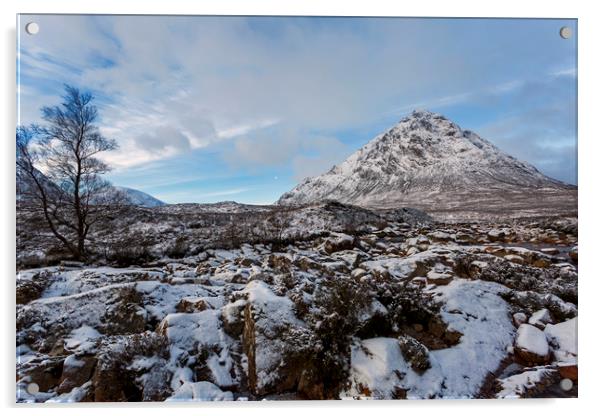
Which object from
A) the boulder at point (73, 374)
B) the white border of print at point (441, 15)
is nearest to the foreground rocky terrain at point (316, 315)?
the boulder at point (73, 374)

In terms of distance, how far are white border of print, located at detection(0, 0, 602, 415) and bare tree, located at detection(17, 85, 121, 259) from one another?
30 centimetres

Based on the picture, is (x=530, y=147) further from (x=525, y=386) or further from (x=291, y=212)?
(x=291, y=212)

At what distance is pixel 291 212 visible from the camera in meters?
4.54

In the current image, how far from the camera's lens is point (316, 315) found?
362cm

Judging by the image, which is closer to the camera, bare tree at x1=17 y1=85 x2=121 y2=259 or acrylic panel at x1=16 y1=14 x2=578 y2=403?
acrylic panel at x1=16 y1=14 x2=578 y2=403

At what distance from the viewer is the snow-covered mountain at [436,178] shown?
4.23m

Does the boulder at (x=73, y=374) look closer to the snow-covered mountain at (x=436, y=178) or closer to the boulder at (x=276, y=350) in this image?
the boulder at (x=276, y=350)

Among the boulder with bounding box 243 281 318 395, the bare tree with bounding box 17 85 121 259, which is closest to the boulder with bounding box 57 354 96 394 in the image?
the bare tree with bounding box 17 85 121 259

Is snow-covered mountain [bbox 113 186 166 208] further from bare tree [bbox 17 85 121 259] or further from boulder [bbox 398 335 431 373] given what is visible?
boulder [bbox 398 335 431 373]

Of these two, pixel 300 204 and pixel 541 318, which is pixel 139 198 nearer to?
pixel 300 204

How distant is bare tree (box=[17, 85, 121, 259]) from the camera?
3.93m

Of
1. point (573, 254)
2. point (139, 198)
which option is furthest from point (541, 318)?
point (139, 198)

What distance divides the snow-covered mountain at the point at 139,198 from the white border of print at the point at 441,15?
1353mm

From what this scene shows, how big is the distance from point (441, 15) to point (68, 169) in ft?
17.7
